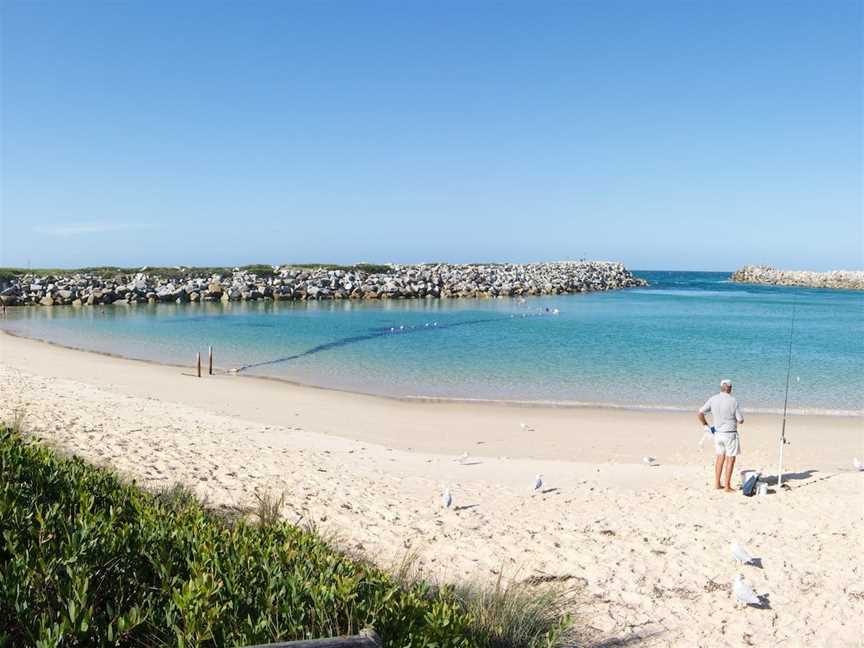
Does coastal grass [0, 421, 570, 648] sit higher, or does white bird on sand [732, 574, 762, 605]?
coastal grass [0, 421, 570, 648]

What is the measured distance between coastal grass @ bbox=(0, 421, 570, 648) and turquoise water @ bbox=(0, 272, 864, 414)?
1410cm

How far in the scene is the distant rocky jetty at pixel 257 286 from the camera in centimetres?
4947

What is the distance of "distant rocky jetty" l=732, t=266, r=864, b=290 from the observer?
100 meters

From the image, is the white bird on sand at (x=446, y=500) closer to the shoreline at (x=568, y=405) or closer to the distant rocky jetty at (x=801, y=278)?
the shoreline at (x=568, y=405)

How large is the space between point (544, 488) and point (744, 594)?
13.9ft

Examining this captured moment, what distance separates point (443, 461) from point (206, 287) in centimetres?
4814

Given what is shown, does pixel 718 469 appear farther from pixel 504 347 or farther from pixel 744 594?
pixel 504 347

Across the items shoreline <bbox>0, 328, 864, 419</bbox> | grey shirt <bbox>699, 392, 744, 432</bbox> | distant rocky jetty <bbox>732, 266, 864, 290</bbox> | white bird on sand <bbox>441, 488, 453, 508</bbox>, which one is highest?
distant rocky jetty <bbox>732, 266, 864, 290</bbox>

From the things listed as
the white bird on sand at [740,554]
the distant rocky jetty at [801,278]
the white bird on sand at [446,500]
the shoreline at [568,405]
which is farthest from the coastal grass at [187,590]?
the distant rocky jetty at [801,278]

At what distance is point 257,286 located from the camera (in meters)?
55.8

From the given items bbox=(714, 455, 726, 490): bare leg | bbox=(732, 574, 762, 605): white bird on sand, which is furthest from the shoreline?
bbox=(732, 574, 762, 605): white bird on sand

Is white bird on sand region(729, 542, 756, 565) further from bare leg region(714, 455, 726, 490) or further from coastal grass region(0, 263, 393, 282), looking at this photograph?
coastal grass region(0, 263, 393, 282)

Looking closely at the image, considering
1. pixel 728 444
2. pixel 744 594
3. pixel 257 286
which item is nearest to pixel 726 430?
pixel 728 444

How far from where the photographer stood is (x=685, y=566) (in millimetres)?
6770
